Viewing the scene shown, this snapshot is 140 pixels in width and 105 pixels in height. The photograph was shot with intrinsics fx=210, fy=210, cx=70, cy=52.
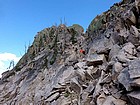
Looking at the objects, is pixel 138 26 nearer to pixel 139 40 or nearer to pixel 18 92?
pixel 139 40

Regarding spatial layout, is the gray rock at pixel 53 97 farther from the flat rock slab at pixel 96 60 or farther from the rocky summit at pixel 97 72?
the flat rock slab at pixel 96 60

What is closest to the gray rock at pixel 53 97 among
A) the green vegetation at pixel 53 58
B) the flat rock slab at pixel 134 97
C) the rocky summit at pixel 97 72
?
the rocky summit at pixel 97 72

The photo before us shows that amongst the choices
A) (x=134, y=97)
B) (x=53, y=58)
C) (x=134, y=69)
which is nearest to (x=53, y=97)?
(x=134, y=69)

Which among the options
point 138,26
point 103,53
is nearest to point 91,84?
point 103,53

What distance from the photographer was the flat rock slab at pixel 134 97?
9.50 m

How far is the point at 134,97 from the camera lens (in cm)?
962

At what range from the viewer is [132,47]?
13758mm

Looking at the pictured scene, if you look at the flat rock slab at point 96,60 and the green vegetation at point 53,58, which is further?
the green vegetation at point 53,58

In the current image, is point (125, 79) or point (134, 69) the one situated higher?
point (134, 69)

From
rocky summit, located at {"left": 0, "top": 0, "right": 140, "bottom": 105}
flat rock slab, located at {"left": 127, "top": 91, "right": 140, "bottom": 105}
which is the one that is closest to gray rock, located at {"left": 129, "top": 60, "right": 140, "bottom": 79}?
rocky summit, located at {"left": 0, "top": 0, "right": 140, "bottom": 105}

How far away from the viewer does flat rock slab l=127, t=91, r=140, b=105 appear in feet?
31.2

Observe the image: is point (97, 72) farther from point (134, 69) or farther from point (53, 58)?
point (53, 58)

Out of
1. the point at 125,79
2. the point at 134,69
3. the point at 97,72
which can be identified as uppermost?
the point at 97,72

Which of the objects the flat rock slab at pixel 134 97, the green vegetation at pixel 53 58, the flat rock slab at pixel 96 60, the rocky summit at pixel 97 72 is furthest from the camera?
the green vegetation at pixel 53 58
